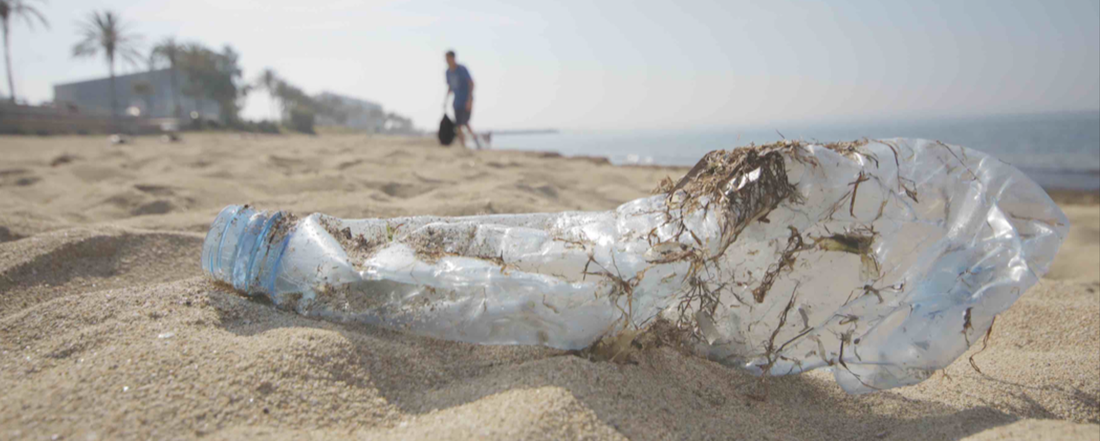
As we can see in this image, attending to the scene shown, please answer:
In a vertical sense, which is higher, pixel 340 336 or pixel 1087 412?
pixel 340 336

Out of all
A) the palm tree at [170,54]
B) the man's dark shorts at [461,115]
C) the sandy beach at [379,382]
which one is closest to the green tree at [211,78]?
the palm tree at [170,54]

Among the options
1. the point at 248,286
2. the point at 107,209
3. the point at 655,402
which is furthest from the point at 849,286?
the point at 107,209

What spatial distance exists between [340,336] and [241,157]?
506 cm

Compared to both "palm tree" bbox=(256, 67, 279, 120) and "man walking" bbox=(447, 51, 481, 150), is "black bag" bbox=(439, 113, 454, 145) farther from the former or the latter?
"palm tree" bbox=(256, 67, 279, 120)

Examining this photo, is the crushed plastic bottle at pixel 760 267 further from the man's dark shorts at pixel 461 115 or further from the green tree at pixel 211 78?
the green tree at pixel 211 78

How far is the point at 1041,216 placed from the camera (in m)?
1.08

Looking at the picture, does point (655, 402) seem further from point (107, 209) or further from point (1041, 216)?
point (107, 209)

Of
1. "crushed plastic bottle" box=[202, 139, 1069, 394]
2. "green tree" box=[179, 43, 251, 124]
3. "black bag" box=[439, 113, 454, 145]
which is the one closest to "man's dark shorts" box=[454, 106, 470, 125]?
"black bag" box=[439, 113, 454, 145]

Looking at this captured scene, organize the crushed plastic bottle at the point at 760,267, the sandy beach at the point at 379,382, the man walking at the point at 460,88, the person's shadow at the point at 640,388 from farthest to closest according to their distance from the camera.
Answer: the man walking at the point at 460,88 < the crushed plastic bottle at the point at 760,267 < the person's shadow at the point at 640,388 < the sandy beach at the point at 379,382

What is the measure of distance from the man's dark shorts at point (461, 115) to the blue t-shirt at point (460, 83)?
5 cm

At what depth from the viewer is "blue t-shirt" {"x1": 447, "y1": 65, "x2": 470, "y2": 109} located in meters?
6.41

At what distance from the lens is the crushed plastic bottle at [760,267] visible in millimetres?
→ 1052

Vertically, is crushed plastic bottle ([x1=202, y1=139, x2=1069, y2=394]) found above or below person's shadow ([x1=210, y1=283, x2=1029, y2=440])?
above

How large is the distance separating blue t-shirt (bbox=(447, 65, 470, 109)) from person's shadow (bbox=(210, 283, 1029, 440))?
5.50m
